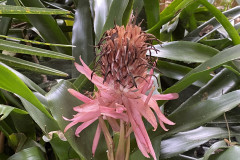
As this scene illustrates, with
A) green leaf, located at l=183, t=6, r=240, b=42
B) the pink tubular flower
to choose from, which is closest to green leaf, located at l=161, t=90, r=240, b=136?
the pink tubular flower

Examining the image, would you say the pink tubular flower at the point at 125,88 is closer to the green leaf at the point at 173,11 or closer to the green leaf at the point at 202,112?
the green leaf at the point at 202,112

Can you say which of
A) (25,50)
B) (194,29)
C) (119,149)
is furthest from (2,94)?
(194,29)

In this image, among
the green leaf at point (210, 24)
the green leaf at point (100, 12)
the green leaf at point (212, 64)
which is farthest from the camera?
the green leaf at point (210, 24)

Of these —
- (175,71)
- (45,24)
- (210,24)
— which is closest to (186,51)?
(175,71)

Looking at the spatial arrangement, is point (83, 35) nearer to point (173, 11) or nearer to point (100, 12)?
point (100, 12)

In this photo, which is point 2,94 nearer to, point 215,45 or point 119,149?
point 119,149

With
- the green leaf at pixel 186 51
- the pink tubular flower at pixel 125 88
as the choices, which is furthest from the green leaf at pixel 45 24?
the pink tubular flower at pixel 125 88
